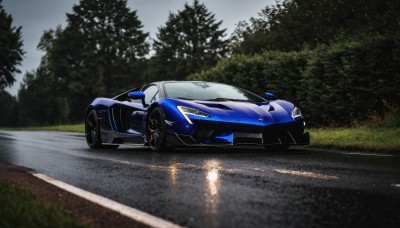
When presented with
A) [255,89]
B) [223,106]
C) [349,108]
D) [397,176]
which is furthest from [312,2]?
[397,176]

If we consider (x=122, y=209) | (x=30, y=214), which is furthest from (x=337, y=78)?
(x=30, y=214)

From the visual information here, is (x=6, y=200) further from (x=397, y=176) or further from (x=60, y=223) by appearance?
(x=397, y=176)

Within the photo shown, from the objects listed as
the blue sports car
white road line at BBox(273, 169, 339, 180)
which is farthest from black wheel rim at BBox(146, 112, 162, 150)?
white road line at BBox(273, 169, 339, 180)

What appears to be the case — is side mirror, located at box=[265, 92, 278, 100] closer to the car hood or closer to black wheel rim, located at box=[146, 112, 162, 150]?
the car hood

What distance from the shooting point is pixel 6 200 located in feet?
13.7

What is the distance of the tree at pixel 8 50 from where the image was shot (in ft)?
133

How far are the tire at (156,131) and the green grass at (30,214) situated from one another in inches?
174

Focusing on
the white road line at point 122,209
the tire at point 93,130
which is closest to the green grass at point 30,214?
the white road line at point 122,209

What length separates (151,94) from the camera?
9.75m

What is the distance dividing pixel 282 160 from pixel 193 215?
148 inches

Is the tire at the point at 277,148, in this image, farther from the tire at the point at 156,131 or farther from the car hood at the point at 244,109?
the tire at the point at 156,131

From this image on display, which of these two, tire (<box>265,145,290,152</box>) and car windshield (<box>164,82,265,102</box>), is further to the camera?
car windshield (<box>164,82,265,102</box>)

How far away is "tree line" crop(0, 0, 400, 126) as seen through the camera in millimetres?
13891

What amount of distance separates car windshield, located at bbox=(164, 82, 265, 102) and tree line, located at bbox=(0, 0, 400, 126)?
194 inches
